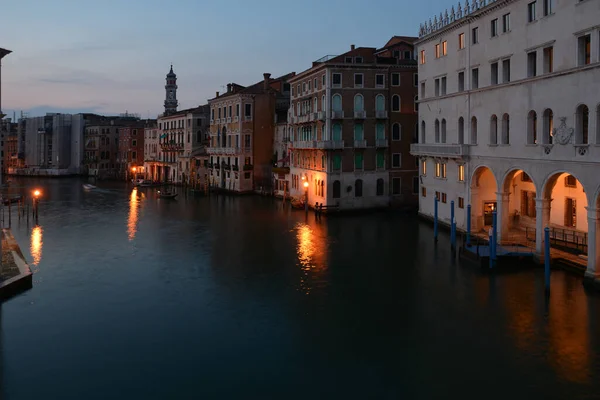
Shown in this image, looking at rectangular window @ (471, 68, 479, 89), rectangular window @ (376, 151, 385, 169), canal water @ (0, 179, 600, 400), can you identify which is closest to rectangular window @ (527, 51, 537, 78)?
rectangular window @ (471, 68, 479, 89)

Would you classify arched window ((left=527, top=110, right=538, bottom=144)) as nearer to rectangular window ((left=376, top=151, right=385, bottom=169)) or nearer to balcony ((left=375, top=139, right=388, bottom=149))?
balcony ((left=375, top=139, right=388, bottom=149))

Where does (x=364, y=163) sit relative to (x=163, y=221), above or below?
above

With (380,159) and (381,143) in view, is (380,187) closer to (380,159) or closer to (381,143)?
(380,159)

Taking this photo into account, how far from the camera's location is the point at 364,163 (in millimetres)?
41812

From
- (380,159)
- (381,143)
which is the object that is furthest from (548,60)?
(380,159)

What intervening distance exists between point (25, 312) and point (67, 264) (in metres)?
7.58

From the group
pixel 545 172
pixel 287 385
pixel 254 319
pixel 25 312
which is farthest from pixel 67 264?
pixel 545 172

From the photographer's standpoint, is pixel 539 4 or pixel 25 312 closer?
pixel 25 312

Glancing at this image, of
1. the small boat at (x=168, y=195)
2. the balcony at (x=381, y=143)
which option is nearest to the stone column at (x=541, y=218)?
the balcony at (x=381, y=143)

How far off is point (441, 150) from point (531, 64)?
29.4 feet

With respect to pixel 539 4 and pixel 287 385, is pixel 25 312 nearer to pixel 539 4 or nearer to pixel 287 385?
pixel 287 385

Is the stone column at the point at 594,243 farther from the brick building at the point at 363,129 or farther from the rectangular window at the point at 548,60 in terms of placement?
the brick building at the point at 363,129

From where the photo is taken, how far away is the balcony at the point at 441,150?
2852 cm

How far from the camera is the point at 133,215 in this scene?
4275cm
